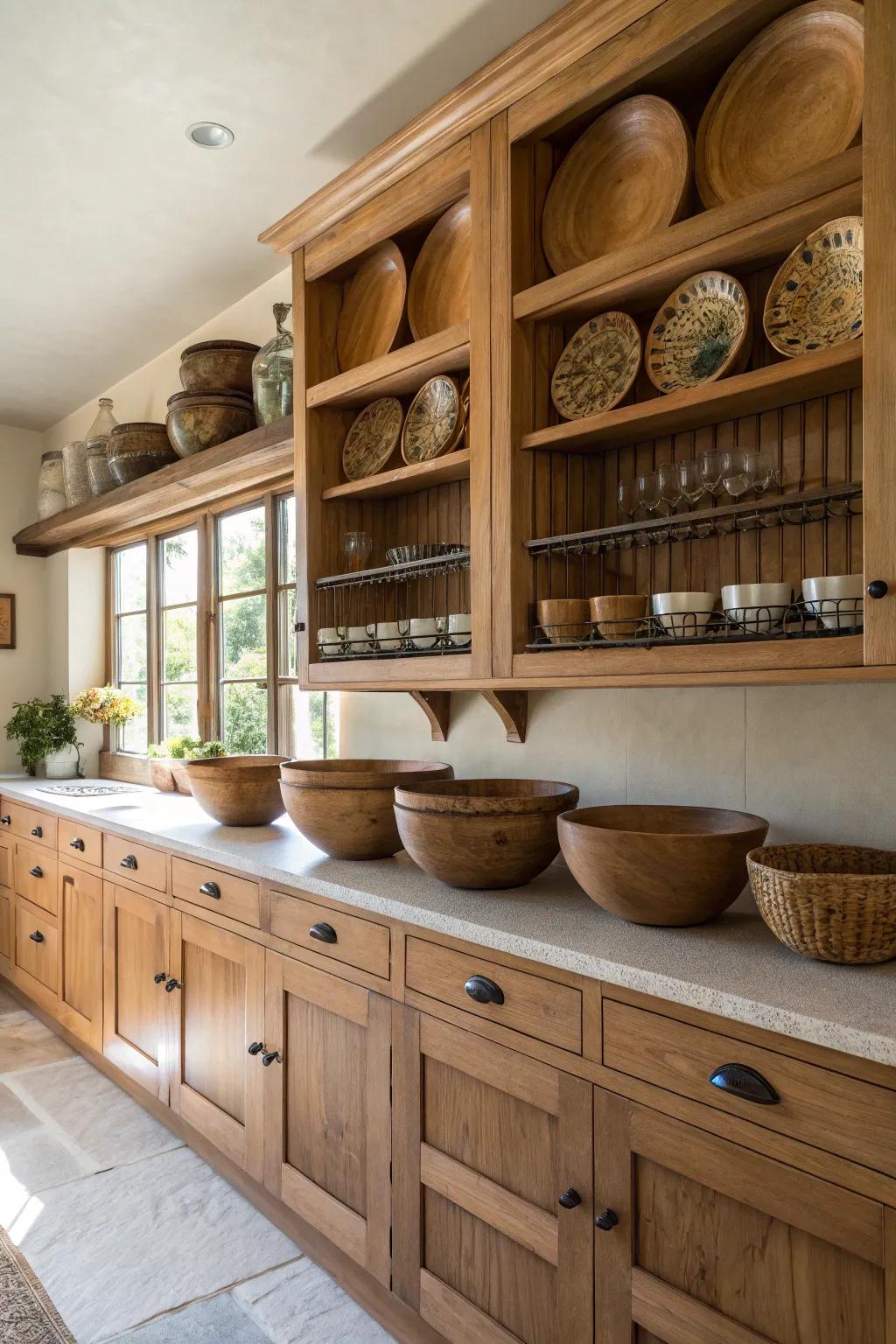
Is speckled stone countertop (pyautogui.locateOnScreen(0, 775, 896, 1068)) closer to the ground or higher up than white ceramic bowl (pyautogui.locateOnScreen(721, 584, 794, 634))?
closer to the ground

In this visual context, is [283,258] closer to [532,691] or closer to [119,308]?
[119,308]

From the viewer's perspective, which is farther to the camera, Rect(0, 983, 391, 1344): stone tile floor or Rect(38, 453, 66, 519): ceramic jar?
Rect(38, 453, 66, 519): ceramic jar

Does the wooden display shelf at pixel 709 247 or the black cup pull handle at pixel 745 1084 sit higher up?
the wooden display shelf at pixel 709 247

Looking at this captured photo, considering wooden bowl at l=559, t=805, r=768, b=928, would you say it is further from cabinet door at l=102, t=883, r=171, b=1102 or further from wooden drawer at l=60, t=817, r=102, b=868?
wooden drawer at l=60, t=817, r=102, b=868

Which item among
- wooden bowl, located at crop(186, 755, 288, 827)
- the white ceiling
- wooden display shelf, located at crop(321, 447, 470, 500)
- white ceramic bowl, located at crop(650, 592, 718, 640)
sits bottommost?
wooden bowl, located at crop(186, 755, 288, 827)

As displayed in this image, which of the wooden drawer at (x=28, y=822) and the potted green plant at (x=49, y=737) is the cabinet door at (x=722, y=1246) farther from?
the potted green plant at (x=49, y=737)

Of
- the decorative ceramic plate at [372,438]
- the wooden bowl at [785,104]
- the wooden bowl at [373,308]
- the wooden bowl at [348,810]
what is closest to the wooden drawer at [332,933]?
the wooden bowl at [348,810]

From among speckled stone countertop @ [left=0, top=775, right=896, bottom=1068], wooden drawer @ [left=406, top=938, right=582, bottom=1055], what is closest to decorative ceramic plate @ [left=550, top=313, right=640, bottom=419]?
speckled stone countertop @ [left=0, top=775, right=896, bottom=1068]

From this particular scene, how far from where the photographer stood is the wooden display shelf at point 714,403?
1.49 metres

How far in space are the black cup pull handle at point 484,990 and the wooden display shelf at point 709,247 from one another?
1298 millimetres

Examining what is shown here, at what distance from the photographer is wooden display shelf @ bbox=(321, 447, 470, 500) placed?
2.11 metres

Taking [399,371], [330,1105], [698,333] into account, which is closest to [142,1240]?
[330,1105]

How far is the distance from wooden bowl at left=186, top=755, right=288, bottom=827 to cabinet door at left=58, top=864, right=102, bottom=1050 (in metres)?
0.63

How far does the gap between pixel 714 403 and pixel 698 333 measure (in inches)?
7.7
